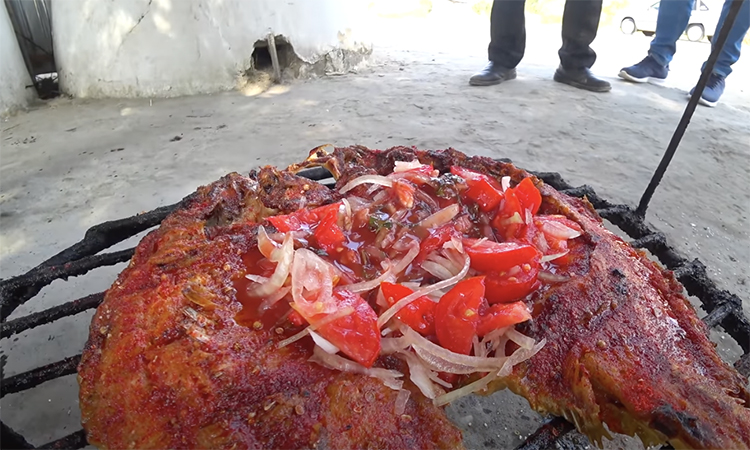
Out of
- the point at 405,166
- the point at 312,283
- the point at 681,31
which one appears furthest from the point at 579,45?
the point at 312,283

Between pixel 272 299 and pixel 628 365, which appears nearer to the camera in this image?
pixel 628 365

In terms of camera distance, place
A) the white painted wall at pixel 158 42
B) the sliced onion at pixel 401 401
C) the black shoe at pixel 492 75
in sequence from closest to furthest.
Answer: the sliced onion at pixel 401 401 → the white painted wall at pixel 158 42 → the black shoe at pixel 492 75

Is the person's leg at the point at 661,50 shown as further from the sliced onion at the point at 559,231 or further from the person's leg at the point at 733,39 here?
the sliced onion at the point at 559,231

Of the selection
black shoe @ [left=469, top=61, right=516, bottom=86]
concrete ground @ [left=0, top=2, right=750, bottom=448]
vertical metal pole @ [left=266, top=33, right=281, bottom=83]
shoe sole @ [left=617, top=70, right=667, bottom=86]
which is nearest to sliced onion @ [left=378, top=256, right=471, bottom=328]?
concrete ground @ [left=0, top=2, right=750, bottom=448]

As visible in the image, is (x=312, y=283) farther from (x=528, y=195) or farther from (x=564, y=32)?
(x=564, y=32)

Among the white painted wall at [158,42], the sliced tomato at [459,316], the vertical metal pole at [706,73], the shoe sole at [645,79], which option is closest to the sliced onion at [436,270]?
the sliced tomato at [459,316]

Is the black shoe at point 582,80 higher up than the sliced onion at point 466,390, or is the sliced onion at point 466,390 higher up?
the sliced onion at point 466,390
